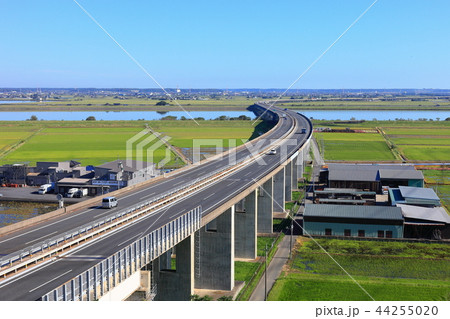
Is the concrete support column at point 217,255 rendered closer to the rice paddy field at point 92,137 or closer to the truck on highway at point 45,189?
the truck on highway at point 45,189

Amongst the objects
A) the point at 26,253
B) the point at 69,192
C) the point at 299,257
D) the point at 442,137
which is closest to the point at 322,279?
the point at 299,257

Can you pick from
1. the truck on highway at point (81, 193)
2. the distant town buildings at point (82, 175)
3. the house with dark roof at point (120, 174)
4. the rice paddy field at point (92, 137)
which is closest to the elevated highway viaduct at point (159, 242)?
the house with dark roof at point (120, 174)

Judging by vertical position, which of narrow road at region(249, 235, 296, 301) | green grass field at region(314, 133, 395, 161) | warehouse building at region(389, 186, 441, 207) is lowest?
narrow road at region(249, 235, 296, 301)

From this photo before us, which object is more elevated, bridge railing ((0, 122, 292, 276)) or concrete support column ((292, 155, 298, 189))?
bridge railing ((0, 122, 292, 276))

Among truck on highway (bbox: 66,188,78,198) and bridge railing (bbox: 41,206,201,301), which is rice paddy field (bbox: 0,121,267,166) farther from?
bridge railing (bbox: 41,206,201,301)

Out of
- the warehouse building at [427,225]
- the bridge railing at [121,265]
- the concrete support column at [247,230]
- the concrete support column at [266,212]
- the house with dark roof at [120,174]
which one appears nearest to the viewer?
A: the bridge railing at [121,265]

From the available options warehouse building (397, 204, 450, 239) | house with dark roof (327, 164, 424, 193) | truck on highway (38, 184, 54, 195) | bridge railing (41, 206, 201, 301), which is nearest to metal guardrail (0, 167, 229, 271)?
bridge railing (41, 206, 201, 301)

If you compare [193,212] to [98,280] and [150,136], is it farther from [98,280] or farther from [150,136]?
[150,136]
